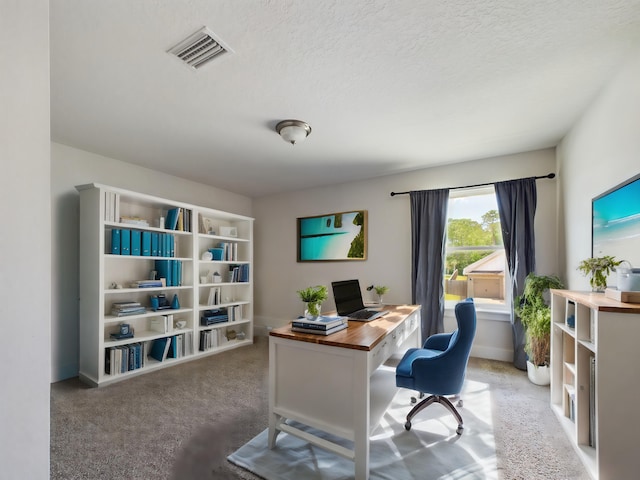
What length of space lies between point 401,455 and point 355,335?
791 millimetres

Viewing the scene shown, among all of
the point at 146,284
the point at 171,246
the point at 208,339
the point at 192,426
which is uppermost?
the point at 171,246

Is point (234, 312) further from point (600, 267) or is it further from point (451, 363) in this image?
point (600, 267)

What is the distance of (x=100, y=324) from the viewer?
3.06 metres

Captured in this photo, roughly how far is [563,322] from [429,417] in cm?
129

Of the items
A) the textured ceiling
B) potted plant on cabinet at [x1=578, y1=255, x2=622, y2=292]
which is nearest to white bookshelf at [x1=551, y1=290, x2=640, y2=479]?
potted plant on cabinet at [x1=578, y1=255, x2=622, y2=292]

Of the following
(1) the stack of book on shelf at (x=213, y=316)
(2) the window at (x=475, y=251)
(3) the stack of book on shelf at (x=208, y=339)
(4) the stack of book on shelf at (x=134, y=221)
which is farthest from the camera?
(1) the stack of book on shelf at (x=213, y=316)

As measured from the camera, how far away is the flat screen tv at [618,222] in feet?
5.75

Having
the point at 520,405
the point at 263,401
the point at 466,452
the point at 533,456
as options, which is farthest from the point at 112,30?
the point at 520,405

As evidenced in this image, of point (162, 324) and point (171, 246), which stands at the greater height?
point (171, 246)

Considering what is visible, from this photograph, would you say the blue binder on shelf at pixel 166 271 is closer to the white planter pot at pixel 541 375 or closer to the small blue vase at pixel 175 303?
the small blue vase at pixel 175 303

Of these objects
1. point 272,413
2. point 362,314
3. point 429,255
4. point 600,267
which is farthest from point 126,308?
point 600,267

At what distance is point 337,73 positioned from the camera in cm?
202

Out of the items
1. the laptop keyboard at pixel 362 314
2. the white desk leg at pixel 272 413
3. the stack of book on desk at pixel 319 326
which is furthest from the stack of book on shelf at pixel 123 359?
the laptop keyboard at pixel 362 314

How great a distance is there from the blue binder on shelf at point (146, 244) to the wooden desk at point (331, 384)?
2.25 meters
